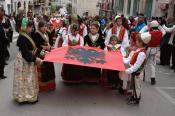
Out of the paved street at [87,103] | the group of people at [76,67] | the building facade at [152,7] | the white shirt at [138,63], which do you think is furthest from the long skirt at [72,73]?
the building facade at [152,7]

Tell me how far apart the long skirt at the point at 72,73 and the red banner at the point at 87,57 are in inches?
27.3

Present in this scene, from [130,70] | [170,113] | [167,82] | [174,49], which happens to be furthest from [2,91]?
[174,49]

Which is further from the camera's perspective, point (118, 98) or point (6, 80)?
point (6, 80)

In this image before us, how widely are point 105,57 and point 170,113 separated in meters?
1.77

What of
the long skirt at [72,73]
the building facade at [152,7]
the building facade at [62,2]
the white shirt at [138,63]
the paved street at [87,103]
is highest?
the building facade at [62,2]

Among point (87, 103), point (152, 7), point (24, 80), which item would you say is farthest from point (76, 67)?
point (152, 7)

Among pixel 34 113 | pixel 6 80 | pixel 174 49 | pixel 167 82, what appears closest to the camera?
pixel 34 113

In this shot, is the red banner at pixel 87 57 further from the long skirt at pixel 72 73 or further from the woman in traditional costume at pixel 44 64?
the long skirt at pixel 72 73

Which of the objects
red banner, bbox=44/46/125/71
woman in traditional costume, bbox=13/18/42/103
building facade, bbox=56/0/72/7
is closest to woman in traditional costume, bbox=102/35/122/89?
red banner, bbox=44/46/125/71

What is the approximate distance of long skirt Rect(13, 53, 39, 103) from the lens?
637 cm

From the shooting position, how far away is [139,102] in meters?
7.20

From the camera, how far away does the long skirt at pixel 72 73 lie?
8.11m

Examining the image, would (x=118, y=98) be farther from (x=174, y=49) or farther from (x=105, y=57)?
(x=174, y=49)

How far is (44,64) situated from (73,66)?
96cm
